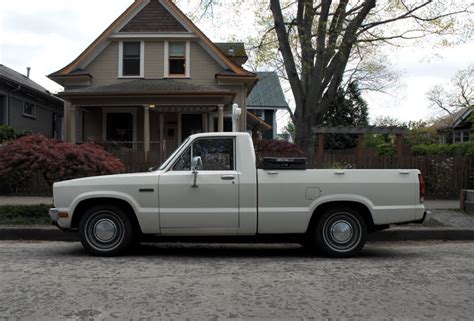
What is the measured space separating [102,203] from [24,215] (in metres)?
3.84

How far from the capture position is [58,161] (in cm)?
998

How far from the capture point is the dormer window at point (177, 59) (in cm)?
2314

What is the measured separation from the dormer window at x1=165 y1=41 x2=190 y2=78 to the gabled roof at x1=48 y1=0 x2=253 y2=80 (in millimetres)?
721

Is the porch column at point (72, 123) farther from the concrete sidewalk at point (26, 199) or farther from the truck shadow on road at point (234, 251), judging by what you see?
the truck shadow on road at point (234, 251)

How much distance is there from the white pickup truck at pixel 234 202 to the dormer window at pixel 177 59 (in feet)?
52.7

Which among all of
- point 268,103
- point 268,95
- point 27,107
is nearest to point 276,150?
point 27,107

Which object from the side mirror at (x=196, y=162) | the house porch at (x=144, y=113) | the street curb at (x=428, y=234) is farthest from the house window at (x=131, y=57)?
the side mirror at (x=196, y=162)

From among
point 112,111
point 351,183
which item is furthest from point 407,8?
point 351,183

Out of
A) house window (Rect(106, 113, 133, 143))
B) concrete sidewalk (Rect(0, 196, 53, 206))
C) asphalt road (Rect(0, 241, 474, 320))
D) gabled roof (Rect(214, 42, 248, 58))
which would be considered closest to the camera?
asphalt road (Rect(0, 241, 474, 320))

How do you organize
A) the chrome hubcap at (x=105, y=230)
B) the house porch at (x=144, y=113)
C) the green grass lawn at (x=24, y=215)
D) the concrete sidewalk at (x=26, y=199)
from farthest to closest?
the house porch at (x=144, y=113)
the concrete sidewalk at (x=26, y=199)
the green grass lawn at (x=24, y=215)
the chrome hubcap at (x=105, y=230)

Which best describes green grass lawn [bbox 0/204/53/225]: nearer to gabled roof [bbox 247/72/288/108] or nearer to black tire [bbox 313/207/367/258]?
black tire [bbox 313/207/367/258]

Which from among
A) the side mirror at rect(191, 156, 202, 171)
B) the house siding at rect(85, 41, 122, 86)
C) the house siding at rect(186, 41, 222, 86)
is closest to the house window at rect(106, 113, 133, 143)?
the house siding at rect(85, 41, 122, 86)

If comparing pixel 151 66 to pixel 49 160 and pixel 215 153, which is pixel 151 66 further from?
pixel 215 153

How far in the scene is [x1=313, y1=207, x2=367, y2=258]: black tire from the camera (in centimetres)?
757
